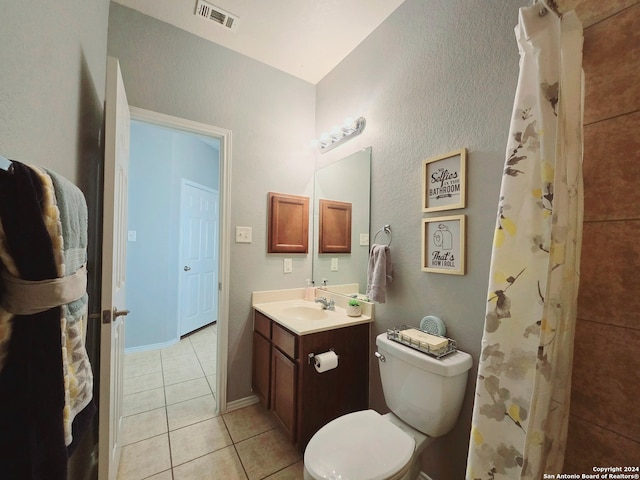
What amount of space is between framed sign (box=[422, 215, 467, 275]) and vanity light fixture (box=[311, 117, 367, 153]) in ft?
2.85

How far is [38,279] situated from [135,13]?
2.05m

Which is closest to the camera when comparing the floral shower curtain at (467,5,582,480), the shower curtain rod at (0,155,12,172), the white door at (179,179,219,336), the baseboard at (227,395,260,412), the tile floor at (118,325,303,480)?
the shower curtain rod at (0,155,12,172)

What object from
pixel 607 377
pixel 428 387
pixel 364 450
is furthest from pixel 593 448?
pixel 364 450

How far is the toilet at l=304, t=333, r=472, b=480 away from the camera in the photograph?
3.11ft

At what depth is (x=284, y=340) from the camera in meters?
1.58

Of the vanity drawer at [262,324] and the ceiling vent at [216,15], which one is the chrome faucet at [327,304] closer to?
the vanity drawer at [262,324]

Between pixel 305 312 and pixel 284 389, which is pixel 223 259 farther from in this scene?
pixel 284 389

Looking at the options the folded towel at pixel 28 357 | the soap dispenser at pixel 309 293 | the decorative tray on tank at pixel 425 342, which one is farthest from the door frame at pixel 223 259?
the folded towel at pixel 28 357

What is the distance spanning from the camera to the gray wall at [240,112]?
5.52ft

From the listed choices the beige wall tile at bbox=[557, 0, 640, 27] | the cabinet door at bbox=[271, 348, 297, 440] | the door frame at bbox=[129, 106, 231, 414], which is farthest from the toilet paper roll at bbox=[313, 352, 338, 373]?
the beige wall tile at bbox=[557, 0, 640, 27]

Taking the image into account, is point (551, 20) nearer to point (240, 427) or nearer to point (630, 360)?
point (630, 360)

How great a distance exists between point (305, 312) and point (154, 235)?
7.06ft

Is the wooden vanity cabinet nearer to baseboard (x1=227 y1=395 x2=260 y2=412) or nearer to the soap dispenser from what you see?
baseboard (x1=227 y1=395 x2=260 y2=412)

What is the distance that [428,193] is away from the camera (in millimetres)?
1370
